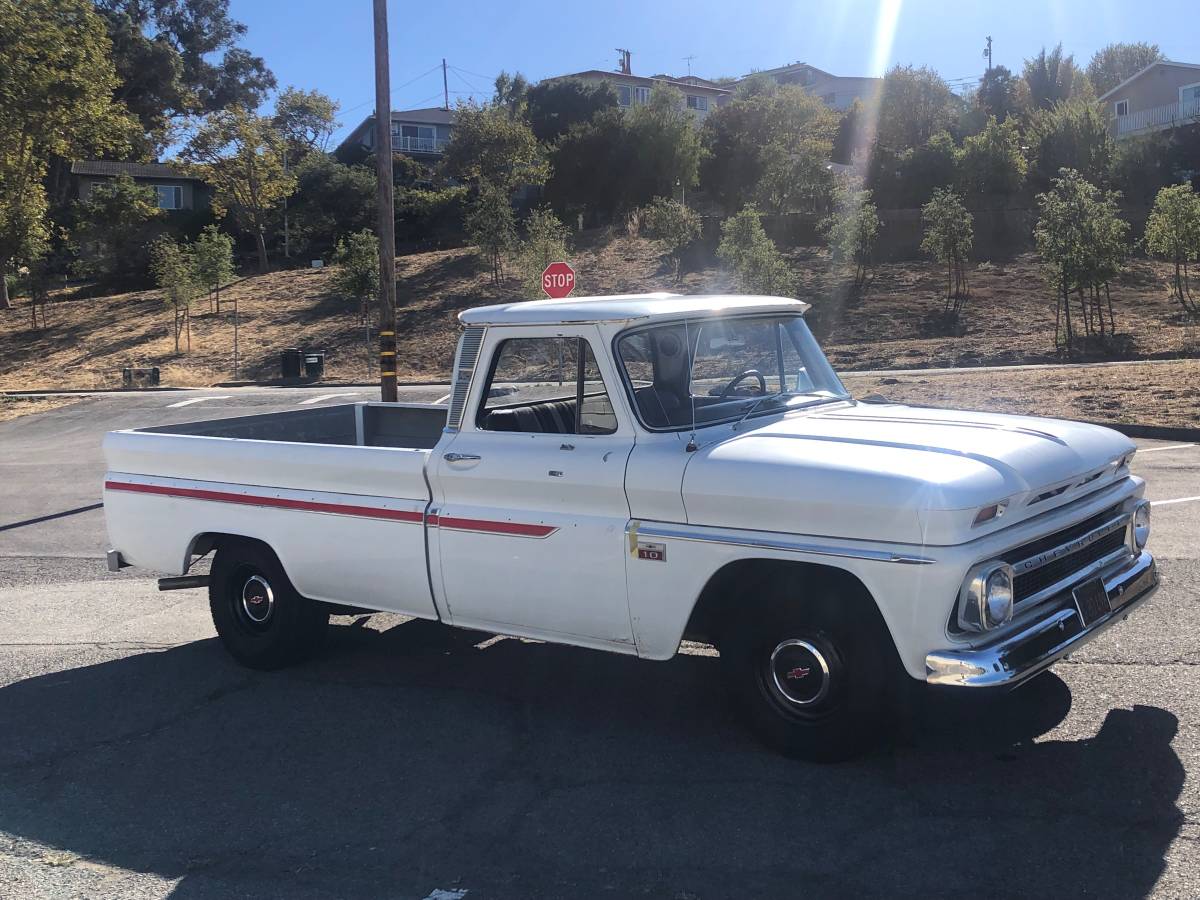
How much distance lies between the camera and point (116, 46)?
6981 cm

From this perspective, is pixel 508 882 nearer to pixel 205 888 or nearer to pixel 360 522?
pixel 205 888

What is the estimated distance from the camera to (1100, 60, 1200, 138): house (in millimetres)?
54125

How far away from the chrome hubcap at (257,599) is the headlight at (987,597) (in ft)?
12.3

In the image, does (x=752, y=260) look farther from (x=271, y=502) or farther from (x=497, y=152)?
(x=271, y=502)

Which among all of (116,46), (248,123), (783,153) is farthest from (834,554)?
(116,46)

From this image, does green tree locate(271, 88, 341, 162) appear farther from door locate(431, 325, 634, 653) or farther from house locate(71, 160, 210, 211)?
door locate(431, 325, 634, 653)

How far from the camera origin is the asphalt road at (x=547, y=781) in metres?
3.75

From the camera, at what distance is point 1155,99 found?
2293 inches

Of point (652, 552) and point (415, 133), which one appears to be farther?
point (415, 133)

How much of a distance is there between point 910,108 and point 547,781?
55923 millimetres

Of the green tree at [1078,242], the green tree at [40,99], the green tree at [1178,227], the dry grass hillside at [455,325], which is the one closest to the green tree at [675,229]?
the dry grass hillside at [455,325]

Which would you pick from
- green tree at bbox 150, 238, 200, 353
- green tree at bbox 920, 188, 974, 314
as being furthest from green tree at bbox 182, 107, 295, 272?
green tree at bbox 920, 188, 974, 314

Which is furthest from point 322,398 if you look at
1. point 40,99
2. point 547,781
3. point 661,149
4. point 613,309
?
point 661,149

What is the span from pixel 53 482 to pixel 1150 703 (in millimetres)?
14078
